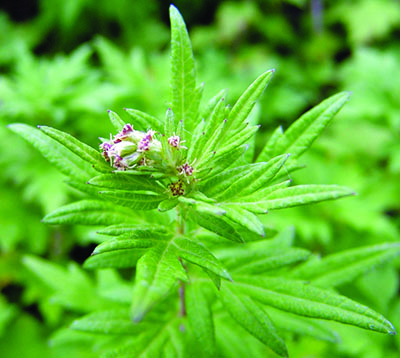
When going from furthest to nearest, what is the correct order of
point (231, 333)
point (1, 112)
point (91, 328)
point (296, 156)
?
1. point (1, 112)
2. point (231, 333)
3. point (91, 328)
4. point (296, 156)

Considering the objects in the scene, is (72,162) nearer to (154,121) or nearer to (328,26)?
(154,121)

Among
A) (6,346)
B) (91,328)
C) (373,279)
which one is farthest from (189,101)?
(6,346)

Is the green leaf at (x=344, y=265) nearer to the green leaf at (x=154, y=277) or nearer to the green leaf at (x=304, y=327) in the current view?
the green leaf at (x=304, y=327)

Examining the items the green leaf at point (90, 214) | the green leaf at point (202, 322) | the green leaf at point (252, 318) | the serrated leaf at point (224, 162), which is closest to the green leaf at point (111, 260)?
the green leaf at point (90, 214)

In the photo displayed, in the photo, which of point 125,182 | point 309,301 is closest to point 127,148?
point 125,182

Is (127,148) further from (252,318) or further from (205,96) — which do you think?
(205,96)

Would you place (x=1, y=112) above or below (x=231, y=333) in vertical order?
above
